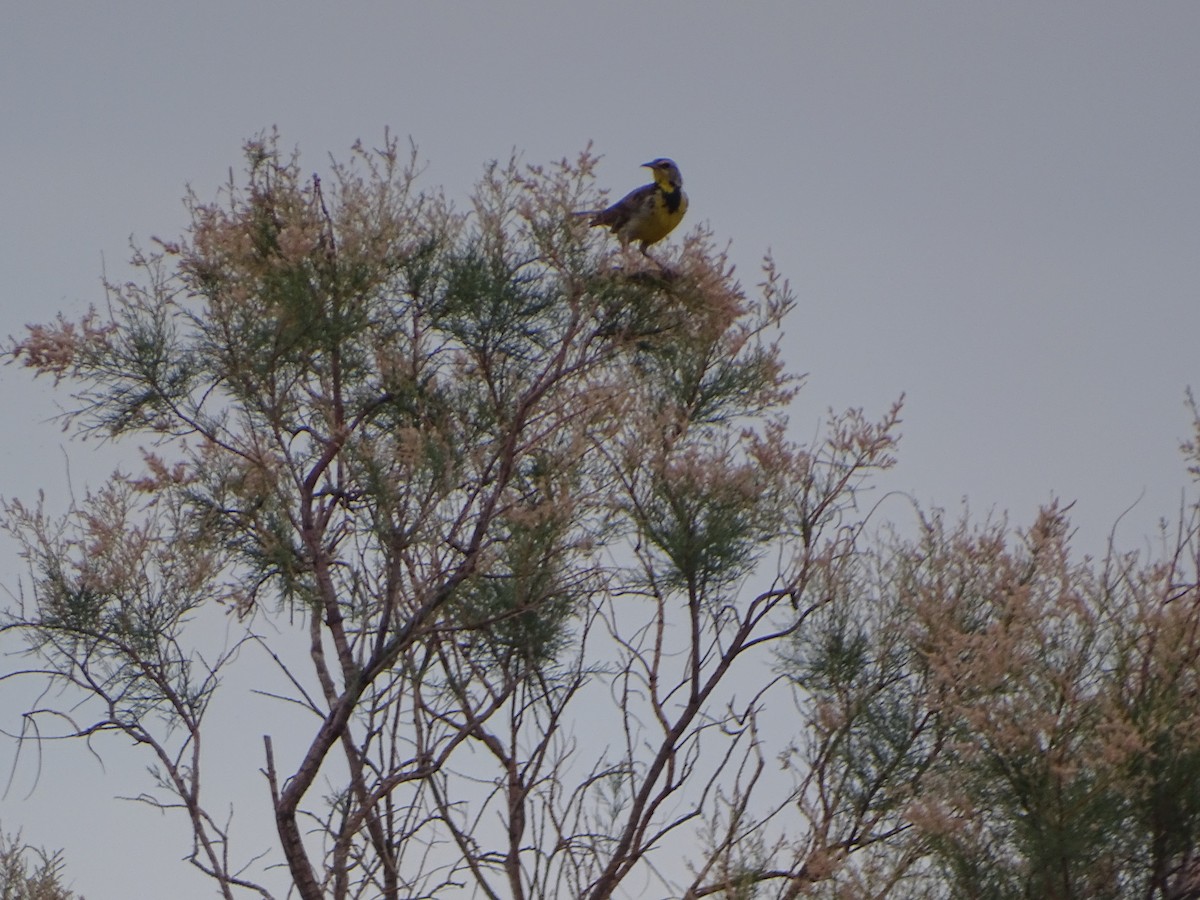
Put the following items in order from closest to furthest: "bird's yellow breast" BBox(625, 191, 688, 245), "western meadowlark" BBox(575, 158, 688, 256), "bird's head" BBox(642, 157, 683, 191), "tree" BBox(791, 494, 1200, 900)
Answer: "tree" BBox(791, 494, 1200, 900)
"western meadowlark" BBox(575, 158, 688, 256)
"bird's yellow breast" BBox(625, 191, 688, 245)
"bird's head" BBox(642, 157, 683, 191)

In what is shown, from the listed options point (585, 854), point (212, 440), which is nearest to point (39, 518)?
point (212, 440)

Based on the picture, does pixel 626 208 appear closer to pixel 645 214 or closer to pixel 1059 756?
pixel 645 214

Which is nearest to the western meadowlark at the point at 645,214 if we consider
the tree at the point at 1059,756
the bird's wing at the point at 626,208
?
the bird's wing at the point at 626,208

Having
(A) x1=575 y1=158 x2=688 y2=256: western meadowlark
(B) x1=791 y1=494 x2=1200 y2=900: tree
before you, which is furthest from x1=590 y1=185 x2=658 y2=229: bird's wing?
(B) x1=791 y1=494 x2=1200 y2=900: tree

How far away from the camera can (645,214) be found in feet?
25.0

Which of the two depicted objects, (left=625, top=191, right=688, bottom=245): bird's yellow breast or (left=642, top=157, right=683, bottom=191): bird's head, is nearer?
(left=625, top=191, right=688, bottom=245): bird's yellow breast

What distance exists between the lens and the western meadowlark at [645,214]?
23.7 ft

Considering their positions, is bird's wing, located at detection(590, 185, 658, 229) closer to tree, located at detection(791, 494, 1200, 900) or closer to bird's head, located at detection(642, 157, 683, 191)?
bird's head, located at detection(642, 157, 683, 191)

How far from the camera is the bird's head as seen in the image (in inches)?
329

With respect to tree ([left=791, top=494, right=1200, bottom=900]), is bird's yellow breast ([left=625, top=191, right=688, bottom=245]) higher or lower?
higher

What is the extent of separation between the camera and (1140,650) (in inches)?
215

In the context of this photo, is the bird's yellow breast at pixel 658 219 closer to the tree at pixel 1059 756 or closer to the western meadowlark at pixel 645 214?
the western meadowlark at pixel 645 214

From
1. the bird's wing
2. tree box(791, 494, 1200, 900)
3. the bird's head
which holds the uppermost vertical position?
the bird's head

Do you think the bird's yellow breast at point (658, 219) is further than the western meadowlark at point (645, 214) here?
Yes
